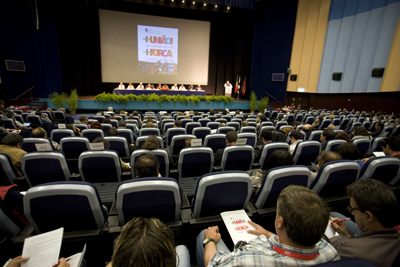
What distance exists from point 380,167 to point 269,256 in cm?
197

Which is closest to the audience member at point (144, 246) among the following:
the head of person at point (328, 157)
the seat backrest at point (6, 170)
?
the head of person at point (328, 157)

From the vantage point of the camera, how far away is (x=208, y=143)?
3.57 m

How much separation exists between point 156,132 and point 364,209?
3634 millimetres

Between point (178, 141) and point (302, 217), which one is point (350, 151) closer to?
point (302, 217)

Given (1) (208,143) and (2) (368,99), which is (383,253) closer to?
(1) (208,143)

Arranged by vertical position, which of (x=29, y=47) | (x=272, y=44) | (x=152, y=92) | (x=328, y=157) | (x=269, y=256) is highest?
(x=272, y=44)

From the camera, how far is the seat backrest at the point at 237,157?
8.54ft

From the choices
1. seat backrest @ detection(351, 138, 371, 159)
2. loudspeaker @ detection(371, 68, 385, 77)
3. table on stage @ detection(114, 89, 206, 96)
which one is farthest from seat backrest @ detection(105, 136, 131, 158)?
loudspeaker @ detection(371, 68, 385, 77)

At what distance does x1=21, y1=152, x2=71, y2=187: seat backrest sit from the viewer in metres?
2.09

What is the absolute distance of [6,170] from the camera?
A: 6.92 ft

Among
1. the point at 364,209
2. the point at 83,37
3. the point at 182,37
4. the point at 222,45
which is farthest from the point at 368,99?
the point at 83,37

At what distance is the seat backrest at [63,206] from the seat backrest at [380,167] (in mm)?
2576

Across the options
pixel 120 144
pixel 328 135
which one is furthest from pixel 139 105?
pixel 328 135

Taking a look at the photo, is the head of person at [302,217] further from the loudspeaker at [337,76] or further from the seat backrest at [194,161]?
the loudspeaker at [337,76]
